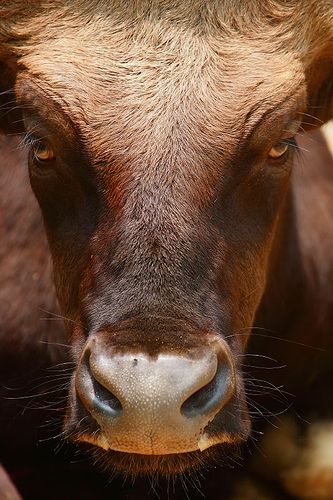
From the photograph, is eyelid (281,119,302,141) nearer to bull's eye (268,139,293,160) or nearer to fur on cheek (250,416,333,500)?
bull's eye (268,139,293,160)

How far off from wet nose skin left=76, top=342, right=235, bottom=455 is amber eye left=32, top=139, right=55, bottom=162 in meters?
0.95

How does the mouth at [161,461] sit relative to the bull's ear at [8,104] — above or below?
below

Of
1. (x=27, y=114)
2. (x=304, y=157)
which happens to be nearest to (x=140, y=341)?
(x=27, y=114)

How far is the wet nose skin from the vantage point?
13.1ft

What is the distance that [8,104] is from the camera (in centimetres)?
526

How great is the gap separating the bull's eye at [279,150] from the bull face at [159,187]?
18 mm

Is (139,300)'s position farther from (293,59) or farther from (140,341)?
(293,59)

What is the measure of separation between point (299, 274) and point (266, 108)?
166 cm

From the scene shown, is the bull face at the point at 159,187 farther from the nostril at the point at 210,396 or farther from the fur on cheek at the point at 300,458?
the fur on cheek at the point at 300,458

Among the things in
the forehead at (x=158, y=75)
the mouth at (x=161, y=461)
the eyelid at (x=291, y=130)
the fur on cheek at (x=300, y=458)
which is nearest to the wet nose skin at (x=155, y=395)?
the mouth at (x=161, y=461)

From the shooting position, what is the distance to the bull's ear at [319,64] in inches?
193

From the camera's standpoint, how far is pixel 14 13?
4.94 meters

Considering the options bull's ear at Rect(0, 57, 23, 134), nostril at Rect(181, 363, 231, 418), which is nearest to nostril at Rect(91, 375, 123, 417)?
nostril at Rect(181, 363, 231, 418)

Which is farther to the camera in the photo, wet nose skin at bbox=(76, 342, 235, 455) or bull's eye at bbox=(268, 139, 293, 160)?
bull's eye at bbox=(268, 139, 293, 160)
